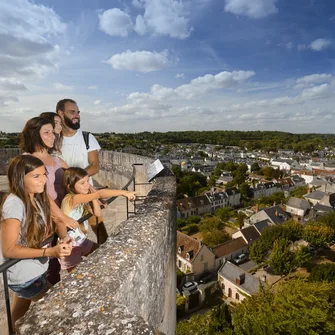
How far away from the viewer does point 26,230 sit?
216cm

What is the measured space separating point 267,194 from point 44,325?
63.4 metres

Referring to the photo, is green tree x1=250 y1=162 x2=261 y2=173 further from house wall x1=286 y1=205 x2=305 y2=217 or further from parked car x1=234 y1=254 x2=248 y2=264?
parked car x1=234 y1=254 x2=248 y2=264

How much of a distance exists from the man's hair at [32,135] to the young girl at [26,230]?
0.63 meters

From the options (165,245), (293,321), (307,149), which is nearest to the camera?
(165,245)

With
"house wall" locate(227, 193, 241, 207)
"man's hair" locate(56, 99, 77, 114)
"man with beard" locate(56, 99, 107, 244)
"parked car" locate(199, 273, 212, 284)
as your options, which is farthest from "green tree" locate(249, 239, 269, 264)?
"man's hair" locate(56, 99, 77, 114)

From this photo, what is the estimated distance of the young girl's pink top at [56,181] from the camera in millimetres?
2932

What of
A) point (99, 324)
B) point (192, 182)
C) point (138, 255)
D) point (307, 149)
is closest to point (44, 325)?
point (99, 324)

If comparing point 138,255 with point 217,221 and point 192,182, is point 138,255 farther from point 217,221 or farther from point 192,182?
point 192,182

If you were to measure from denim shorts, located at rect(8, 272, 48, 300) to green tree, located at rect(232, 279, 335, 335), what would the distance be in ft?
45.1

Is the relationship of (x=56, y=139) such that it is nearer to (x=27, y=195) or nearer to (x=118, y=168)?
(x=27, y=195)

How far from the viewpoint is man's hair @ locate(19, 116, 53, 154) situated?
2.80 meters

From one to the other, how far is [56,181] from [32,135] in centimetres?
58

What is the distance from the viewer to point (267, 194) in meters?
60.1

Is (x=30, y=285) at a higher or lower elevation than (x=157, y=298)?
higher
